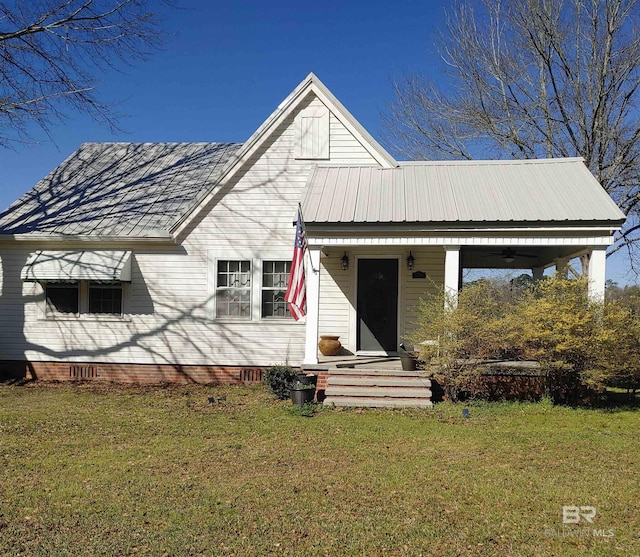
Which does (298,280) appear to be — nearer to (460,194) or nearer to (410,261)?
(410,261)

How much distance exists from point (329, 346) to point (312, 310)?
5.60 ft

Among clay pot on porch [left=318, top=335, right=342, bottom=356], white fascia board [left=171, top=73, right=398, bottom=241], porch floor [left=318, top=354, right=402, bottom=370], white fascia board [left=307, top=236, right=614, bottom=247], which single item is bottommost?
porch floor [left=318, top=354, right=402, bottom=370]

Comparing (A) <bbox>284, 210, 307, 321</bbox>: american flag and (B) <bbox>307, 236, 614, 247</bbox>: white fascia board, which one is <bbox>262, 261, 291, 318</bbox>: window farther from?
(A) <bbox>284, 210, 307, 321</bbox>: american flag

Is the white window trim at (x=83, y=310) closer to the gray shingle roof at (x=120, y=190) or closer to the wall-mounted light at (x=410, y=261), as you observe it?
the gray shingle roof at (x=120, y=190)

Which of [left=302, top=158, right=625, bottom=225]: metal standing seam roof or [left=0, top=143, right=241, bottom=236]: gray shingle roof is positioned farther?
[left=0, top=143, right=241, bottom=236]: gray shingle roof

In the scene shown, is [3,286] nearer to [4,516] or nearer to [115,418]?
[115,418]

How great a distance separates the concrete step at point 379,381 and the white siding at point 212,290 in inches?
93.3

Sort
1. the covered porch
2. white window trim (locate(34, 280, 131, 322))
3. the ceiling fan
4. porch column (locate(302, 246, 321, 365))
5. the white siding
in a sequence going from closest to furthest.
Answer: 1. the covered porch
2. porch column (locate(302, 246, 321, 365))
3. the white siding
4. white window trim (locate(34, 280, 131, 322))
5. the ceiling fan

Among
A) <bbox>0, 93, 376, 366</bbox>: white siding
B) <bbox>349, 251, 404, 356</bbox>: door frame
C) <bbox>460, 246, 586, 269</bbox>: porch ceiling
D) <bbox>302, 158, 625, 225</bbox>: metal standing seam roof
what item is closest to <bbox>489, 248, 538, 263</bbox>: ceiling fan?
<bbox>460, 246, 586, 269</bbox>: porch ceiling

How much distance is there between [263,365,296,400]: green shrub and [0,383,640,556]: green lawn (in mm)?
670

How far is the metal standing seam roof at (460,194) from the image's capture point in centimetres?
1062

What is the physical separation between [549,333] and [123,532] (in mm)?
7382

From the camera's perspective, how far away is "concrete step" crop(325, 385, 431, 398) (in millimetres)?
10102

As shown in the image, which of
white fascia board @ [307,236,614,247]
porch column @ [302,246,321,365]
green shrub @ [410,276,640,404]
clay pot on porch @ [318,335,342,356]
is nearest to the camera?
green shrub @ [410,276,640,404]
